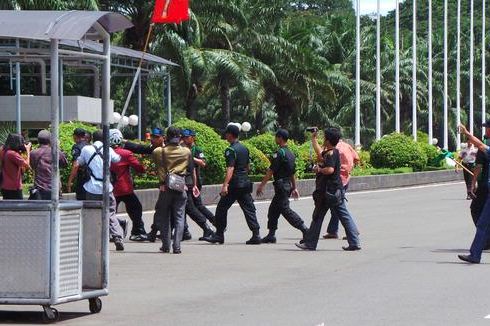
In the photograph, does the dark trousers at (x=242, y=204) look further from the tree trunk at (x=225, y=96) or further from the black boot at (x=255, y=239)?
the tree trunk at (x=225, y=96)

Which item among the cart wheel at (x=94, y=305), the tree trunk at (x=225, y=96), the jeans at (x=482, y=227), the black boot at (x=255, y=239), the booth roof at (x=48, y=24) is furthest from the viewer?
the tree trunk at (x=225, y=96)

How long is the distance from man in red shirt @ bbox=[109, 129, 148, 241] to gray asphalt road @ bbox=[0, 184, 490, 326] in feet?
2.05

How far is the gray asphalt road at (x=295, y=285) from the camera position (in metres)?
10.5

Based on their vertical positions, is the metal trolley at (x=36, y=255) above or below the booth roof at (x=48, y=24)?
below

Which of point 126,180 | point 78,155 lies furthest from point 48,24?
point 126,180

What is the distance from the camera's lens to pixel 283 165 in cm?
1788

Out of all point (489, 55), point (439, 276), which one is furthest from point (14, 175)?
point (489, 55)

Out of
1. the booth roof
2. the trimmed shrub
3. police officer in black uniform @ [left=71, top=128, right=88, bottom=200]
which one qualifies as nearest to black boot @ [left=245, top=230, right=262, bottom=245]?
police officer in black uniform @ [left=71, top=128, right=88, bottom=200]

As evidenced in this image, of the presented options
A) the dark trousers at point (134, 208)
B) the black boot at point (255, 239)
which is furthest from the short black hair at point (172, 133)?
the black boot at point (255, 239)

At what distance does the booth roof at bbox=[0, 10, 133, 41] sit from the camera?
977cm

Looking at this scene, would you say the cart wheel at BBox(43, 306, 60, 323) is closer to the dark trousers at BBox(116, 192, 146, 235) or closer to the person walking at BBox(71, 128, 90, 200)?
the person walking at BBox(71, 128, 90, 200)

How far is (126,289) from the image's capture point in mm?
12617

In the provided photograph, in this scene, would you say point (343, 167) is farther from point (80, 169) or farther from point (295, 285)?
point (295, 285)

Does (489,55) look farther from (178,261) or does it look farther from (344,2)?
(178,261)
